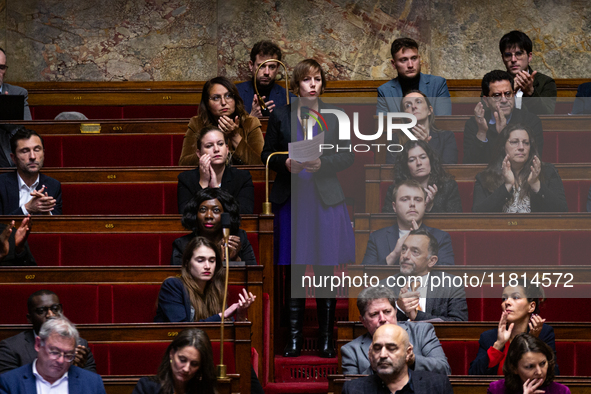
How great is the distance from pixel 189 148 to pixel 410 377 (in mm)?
1376

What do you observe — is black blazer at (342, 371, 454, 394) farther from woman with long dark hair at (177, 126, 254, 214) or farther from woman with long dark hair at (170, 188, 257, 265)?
woman with long dark hair at (177, 126, 254, 214)

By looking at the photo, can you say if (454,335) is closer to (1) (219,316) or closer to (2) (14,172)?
(1) (219,316)

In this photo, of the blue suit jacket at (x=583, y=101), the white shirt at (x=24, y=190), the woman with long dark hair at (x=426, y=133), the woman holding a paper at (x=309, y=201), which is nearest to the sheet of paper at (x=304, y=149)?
the woman holding a paper at (x=309, y=201)

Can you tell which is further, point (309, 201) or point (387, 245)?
point (309, 201)

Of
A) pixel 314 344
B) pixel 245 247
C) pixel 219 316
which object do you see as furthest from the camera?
pixel 314 344

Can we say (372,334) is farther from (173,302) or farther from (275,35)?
(275,35)

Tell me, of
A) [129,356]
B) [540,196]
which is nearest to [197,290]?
[129,356]

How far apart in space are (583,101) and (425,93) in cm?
63

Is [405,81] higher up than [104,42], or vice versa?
[104,42]

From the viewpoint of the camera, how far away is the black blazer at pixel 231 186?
2924mm

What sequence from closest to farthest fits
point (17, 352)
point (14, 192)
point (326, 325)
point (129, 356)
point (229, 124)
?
1. point (17, 352)
2. point (129, 356)
3. point (326, 325)
4. point (14, 192)
5. point (229, 124)

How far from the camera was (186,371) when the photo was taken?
2.08 metres

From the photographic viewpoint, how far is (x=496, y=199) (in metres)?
2.93

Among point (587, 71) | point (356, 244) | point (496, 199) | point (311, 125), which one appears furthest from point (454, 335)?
point (587, 71)
